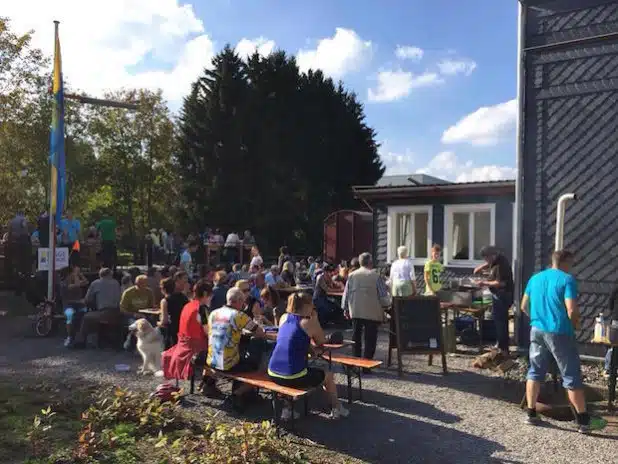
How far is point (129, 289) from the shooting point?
987 cm

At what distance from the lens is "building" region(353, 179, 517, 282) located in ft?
46.9

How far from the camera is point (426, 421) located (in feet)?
19.2

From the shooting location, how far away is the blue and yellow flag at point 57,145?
11375mm

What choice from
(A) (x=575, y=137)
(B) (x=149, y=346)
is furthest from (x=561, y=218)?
(B) (x=149, y=346)

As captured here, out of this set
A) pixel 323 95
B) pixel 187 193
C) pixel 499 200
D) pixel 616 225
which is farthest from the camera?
pixel 323 95

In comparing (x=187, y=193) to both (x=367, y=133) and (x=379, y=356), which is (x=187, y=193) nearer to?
(x=367, y=133)

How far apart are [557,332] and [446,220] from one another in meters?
9.83

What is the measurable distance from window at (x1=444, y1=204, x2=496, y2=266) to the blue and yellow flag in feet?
30.6

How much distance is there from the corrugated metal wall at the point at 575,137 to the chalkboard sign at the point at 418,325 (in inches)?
81.2

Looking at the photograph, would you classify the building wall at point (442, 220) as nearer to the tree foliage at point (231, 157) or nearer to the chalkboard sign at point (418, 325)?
the chalkboard sign at point (418, 325)

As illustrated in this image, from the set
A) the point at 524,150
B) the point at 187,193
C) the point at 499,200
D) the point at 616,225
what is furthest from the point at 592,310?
the point at 187,193

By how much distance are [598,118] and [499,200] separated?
19.2ft

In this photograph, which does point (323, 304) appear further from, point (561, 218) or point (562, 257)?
point (562, 257)

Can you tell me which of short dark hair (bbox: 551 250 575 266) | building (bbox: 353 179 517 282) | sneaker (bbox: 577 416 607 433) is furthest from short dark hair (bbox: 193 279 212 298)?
building (bbox: 353 179 517 282)
